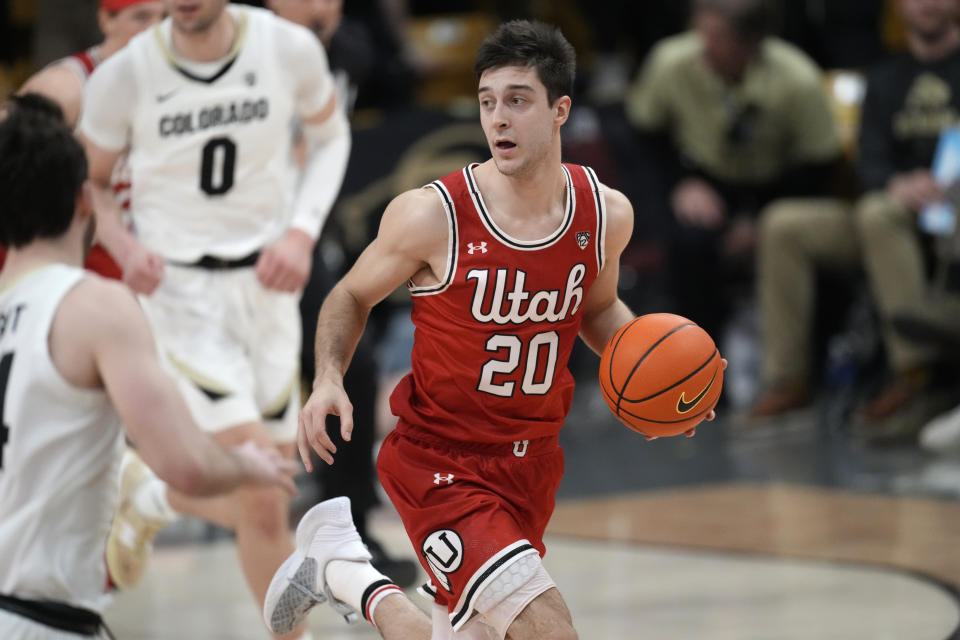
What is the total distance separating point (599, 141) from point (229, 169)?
590cm

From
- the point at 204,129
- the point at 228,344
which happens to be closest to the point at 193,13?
the point at 204,129

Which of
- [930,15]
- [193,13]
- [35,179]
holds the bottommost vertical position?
[930,15]

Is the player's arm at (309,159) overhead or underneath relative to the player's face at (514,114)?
underneath

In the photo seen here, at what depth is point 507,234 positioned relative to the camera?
405 centimetres

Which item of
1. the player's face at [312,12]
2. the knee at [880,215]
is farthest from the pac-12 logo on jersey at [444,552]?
the knee at [880,215]

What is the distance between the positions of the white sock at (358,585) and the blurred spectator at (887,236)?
557 cm

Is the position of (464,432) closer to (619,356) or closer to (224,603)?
(619,356)

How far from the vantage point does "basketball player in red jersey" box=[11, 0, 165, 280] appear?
5.41 m

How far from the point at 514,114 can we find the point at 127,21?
7.50 ft

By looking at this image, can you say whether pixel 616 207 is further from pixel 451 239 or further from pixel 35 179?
pixel 35 179

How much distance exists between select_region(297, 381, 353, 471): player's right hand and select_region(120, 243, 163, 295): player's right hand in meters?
1.46

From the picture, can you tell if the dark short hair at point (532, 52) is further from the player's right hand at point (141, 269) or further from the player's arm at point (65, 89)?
the player's arm at point (65, 89)

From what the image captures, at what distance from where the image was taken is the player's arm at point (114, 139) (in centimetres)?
516

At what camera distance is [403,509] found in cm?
420
